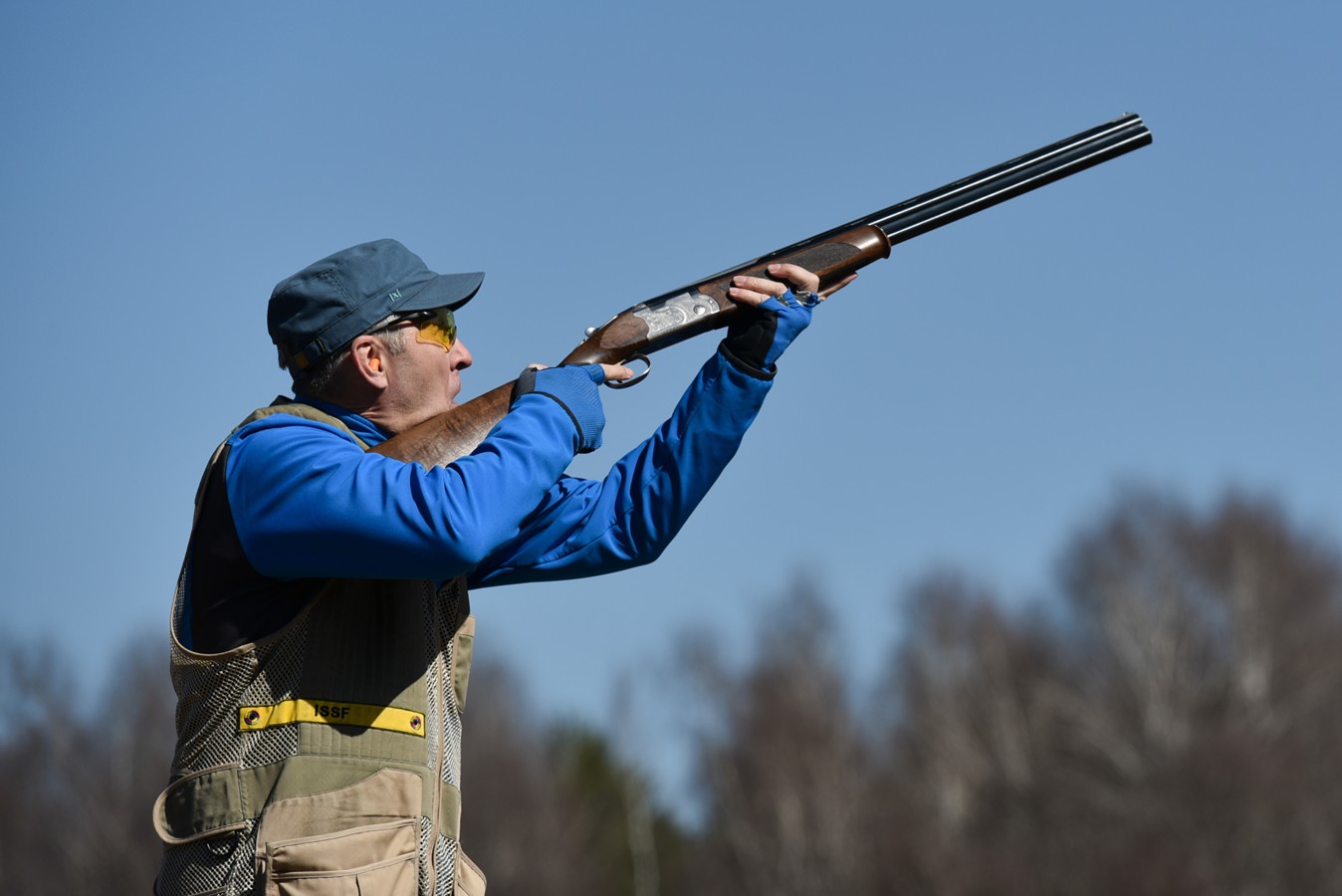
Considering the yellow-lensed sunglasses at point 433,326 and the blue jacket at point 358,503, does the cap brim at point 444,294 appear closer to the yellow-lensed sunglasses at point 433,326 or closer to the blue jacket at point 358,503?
the yellow-lensed sunglasses at point 433,326

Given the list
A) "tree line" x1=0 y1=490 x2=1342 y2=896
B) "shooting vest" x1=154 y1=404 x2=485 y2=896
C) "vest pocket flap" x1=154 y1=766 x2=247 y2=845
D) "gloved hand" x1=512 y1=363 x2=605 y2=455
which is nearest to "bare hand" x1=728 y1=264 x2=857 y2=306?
"gloved hand" x1=512 y1=363 x2=605 y2=455

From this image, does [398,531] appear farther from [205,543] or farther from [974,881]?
[974,881]

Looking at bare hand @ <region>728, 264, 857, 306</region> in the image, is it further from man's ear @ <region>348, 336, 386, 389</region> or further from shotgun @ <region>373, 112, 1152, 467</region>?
man's ear @ <region>348, 336, 386, 389</region>

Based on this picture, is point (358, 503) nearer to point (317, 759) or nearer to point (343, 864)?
point (317, 759)

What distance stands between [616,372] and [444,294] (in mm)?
769

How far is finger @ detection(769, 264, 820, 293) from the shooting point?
18.8 ft

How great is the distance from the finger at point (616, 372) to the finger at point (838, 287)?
31.6 inches

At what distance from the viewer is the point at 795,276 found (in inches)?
226

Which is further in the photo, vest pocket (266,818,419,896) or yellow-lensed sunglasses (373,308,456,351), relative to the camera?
yellow-lensed sunglasses (373,308,456,351)

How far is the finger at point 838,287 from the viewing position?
Result: 5.96 m

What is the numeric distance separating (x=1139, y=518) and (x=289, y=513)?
40988 millimetres

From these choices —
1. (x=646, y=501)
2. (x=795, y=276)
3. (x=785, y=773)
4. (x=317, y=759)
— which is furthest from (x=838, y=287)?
(x=785, y=773)

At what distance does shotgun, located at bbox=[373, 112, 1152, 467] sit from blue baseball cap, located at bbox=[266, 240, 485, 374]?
35 centimetres

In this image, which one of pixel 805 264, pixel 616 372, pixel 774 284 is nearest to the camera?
pixel 616 372
